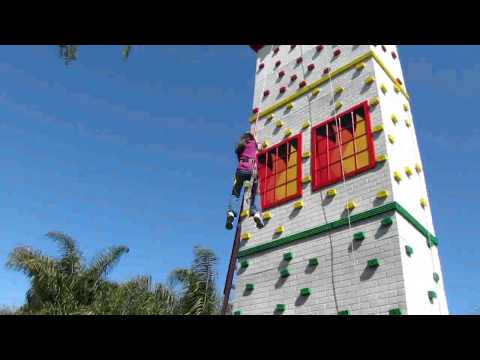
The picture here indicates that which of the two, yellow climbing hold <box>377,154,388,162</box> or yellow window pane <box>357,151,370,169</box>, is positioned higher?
yellow window pane <box>357,151,370,169</box>

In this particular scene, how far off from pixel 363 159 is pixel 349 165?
0.32 meters

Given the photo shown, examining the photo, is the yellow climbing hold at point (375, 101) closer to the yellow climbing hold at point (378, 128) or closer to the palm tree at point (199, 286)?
the yellow climbing hold at point (378, 128)

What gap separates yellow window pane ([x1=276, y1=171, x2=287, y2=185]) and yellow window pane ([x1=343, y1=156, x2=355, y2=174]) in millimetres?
1534

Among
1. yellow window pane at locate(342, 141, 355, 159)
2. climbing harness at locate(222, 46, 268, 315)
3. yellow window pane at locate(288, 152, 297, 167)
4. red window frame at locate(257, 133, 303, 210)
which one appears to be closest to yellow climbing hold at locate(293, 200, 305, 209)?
red window frame at locate(257, 133, 303, 210)

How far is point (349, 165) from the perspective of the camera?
8.14m

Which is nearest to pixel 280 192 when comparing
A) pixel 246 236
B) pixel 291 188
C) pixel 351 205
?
pixel 291 188

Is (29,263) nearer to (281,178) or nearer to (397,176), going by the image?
(281,178)

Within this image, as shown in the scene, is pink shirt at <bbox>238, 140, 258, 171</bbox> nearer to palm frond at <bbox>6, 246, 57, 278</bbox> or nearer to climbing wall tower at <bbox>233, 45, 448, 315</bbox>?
climbing wall tower at <bbox>233, 45, 448, 315</bbox>

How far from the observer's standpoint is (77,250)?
14.9m

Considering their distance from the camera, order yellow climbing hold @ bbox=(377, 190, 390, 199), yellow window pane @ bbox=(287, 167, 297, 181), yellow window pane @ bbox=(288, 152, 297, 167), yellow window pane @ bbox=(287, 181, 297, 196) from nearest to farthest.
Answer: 1. yellow climbing hold @ bbox=(377, 190, 390, 199)
2. yellow window pane @ bbox=(287, 181, 297, 196)
3. yellow window pane @ bbox=(287, 167, 297, 181)
4. yellow window pane @ bbox=(288, 152, 297, 167)

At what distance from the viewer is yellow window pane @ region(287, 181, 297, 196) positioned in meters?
8.89
